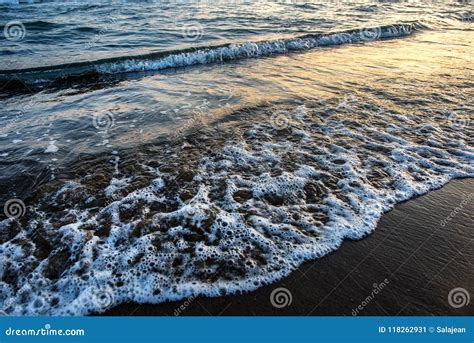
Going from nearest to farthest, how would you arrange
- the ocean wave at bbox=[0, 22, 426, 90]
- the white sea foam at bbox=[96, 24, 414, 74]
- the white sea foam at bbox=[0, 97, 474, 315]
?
the white sea foam at bbox=[0, 97, 474, 315], the ocean wave at bbox=[0, 22, 426, 90], the white sea foam at bbox=[96, 24, 414, 74]

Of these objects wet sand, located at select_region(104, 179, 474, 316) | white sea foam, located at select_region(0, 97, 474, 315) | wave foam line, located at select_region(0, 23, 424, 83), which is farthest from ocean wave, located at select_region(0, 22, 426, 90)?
wet sand, located at select_region(104, 179, 474, 316)

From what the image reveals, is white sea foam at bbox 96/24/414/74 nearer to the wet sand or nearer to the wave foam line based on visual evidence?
the wave foam line

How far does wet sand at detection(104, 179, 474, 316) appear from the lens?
3.09 m

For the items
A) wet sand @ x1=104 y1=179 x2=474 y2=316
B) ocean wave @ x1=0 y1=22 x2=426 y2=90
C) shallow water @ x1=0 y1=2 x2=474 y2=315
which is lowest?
wet sand @ x1=104 y1=179 x2=474 y2=316

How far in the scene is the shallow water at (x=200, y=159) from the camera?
139 inches

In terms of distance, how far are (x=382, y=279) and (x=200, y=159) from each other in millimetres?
3306

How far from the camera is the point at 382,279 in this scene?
3.34 metres

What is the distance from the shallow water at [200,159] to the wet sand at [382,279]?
172 millimetres

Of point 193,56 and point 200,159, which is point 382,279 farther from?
point 193,56

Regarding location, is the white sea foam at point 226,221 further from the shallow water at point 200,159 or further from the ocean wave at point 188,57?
the ocean wave at point 188,57

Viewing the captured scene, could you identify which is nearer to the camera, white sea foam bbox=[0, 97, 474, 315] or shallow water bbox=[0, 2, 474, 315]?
white sea foam bbox=[0, 97, 474, 315]

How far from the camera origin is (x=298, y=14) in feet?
67.2

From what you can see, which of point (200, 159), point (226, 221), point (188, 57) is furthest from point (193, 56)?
point (226, 221)

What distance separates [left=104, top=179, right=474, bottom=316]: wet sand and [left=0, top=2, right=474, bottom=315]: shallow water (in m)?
0.17
